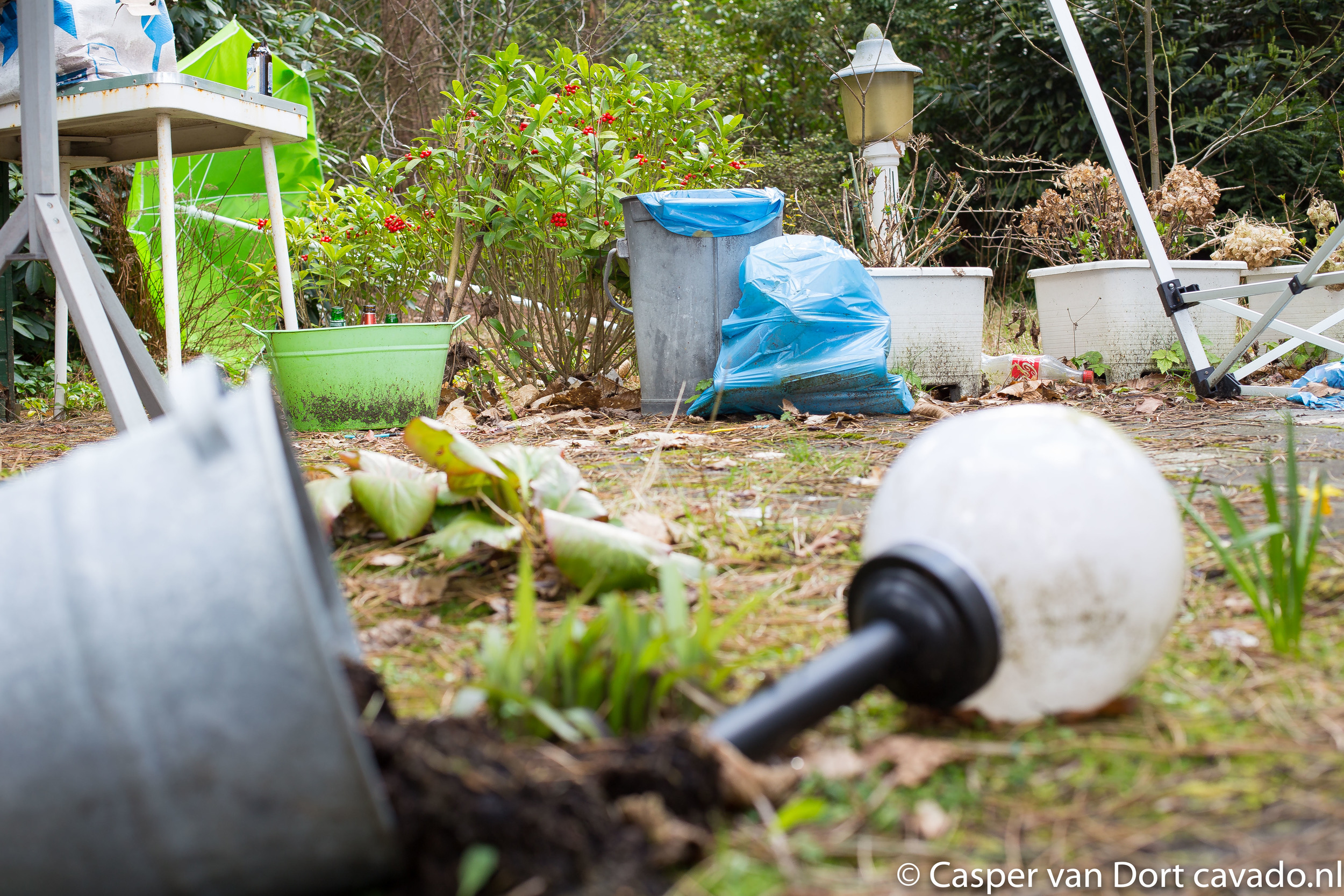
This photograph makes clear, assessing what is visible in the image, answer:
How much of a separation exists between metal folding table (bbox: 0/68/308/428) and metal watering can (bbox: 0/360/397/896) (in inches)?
90.5

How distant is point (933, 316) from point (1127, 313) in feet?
3.78

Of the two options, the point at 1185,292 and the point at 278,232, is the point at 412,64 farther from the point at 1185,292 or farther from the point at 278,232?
the point at 1185,292

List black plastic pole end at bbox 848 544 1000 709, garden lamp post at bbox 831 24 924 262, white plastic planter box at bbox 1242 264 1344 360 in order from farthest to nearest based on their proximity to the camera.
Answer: garden lamp post at bbox 831 24 924 262
white plastic planter box at bbox 1242 264 1344 360
black plastic pole end at bbox 848 544 1000 709

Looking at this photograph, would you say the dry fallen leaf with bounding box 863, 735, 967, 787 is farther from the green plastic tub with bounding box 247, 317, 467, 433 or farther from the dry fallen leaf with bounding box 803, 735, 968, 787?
the green plastic tub with bounding box 247, 317, 467, 433

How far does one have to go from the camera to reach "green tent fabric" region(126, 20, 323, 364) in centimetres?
493

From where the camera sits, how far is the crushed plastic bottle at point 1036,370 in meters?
4.74

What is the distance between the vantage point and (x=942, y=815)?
74cm


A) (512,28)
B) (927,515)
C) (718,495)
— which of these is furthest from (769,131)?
(927,515)

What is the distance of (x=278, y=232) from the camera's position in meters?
3.66

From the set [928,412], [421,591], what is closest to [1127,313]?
[928,412]

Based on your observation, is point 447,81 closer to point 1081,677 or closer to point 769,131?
point 769,131

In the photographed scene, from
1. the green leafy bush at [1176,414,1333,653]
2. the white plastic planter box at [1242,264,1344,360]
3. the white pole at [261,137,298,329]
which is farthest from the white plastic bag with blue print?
the white plastic planter box at [1242,264,1344,360]

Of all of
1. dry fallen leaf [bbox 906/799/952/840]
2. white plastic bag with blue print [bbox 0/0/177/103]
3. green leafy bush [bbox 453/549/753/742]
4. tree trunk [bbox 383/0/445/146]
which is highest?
tree trunk [bbox 383/0/445/146]

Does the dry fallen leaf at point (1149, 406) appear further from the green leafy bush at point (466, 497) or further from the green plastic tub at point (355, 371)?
the green leafy bush at point (466, 497)
